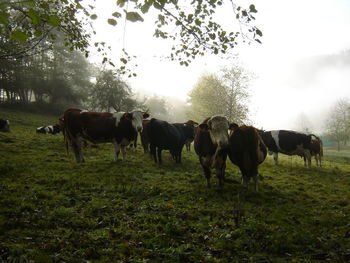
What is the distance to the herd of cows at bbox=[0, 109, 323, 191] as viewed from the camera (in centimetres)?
711

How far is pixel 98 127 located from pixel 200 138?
16.1 feet

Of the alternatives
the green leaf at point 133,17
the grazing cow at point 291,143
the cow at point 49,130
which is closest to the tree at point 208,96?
the grazing cow at point 291,143

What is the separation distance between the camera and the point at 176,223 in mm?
4691

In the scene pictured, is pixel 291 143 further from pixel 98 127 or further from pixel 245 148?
pixel 98 127

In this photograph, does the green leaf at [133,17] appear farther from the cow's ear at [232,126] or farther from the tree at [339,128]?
the tree at [339,128]

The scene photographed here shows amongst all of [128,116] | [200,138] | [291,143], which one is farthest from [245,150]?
[291,143]

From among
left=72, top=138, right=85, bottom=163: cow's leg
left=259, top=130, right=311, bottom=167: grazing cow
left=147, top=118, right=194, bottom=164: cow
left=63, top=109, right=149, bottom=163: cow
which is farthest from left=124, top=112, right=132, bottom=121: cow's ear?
left=259, top=130, right=311, bottom=167: grazing cow

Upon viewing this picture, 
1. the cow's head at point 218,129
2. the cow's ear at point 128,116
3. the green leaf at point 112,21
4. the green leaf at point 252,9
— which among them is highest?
the green leaf at point 252,9

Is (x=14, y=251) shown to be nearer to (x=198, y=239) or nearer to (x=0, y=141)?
(x=198, y=239)

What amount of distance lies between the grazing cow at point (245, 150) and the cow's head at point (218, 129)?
46 cm

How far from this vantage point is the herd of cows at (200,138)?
7105 mm

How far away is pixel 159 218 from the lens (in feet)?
16.1

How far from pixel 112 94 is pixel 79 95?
709 centimetres

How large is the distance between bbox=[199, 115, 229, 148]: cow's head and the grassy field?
4.79 feet
